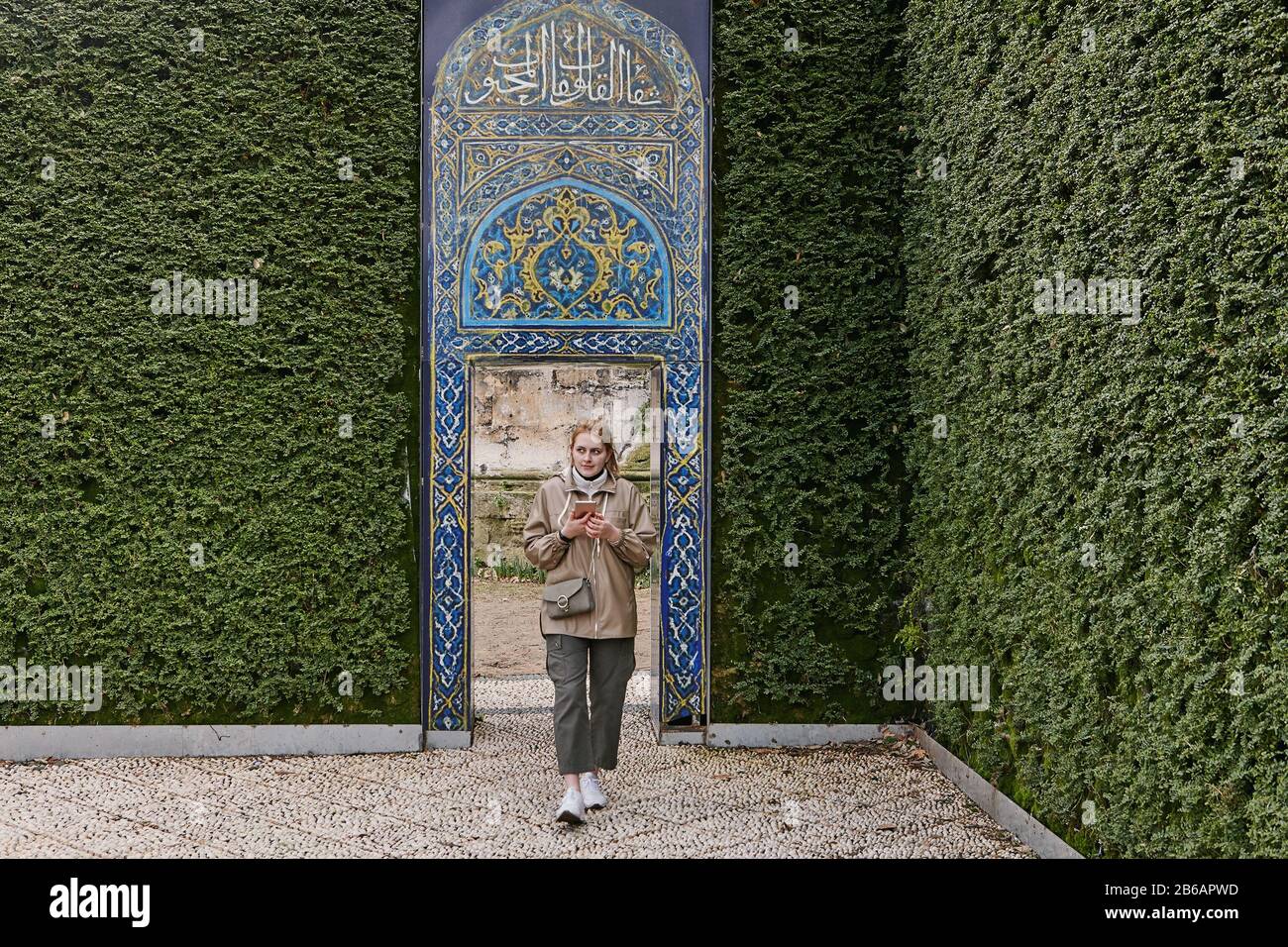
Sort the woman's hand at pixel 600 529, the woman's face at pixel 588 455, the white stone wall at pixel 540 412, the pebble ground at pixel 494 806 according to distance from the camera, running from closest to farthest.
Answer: the pebble ground at pixel 494 806, the woman's hand at pixel 600 529, the woman's face at pixel 588 455, the white stone wall at pixel 540 412

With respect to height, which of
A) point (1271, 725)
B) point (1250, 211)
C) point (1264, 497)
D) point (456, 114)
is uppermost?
point (456, 114)

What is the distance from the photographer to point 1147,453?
320 cm

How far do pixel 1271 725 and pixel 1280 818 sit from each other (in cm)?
24

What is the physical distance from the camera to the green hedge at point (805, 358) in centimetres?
601

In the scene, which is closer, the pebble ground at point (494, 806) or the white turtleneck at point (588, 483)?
the pebble ground at point (494, 806)

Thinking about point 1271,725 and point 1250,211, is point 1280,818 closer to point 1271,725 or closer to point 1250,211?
point 1271,725

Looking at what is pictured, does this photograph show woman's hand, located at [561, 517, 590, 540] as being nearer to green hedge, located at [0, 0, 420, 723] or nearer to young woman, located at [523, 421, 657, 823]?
young woman, located at [523, 421, 657, 823]

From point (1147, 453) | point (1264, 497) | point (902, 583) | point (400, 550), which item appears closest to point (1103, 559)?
point (1147, 453)

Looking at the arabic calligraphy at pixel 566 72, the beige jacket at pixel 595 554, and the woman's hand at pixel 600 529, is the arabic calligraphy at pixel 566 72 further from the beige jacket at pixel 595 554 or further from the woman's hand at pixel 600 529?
the woman's hand at pixel 600 529

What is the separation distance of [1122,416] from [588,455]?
7.52 feet

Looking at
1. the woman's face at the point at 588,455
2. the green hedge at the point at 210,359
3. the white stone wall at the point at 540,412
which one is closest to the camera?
the woman's face at the point at 588,455

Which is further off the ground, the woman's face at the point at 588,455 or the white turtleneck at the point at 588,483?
the woman's face at the point at 588,455

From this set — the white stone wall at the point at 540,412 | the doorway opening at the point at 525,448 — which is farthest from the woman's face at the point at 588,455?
the white stone wall at the point at 540,412

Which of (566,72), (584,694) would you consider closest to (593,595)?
(584,694)
